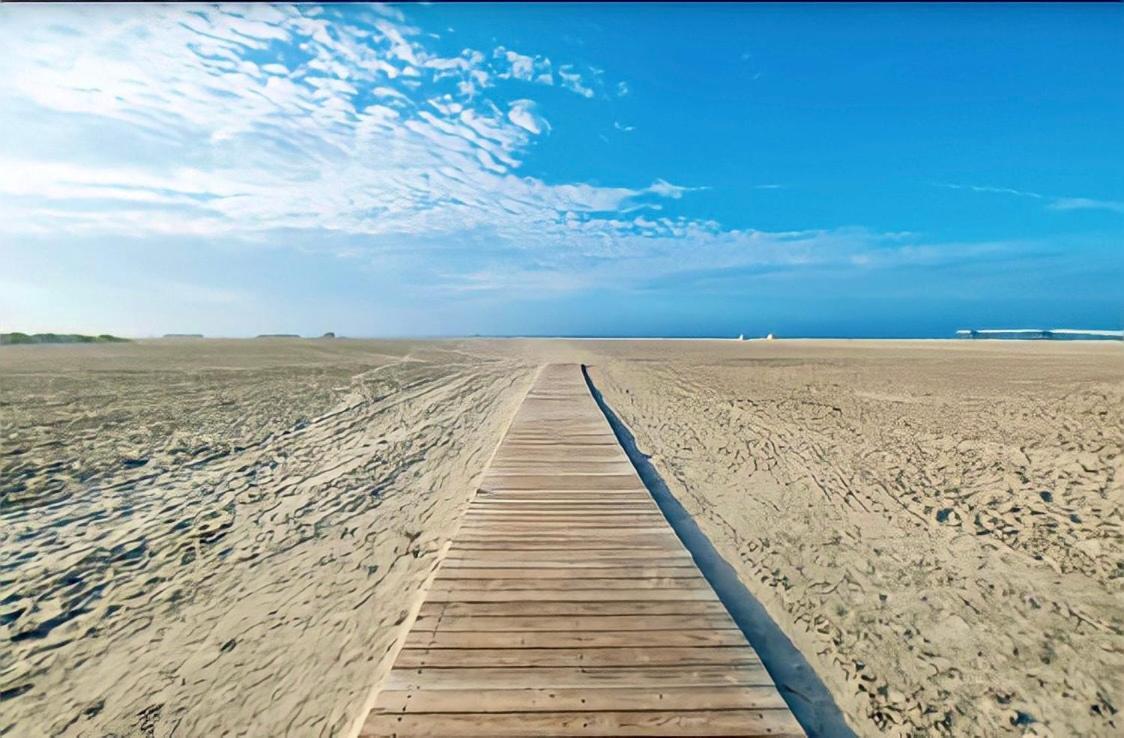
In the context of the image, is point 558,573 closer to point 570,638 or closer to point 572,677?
point 570,638

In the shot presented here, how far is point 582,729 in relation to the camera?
2.61 m

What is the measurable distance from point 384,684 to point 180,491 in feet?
24.6

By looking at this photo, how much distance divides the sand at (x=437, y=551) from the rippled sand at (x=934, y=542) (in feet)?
0.10

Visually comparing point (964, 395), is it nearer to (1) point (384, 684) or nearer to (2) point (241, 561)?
(1) point (384, 684)

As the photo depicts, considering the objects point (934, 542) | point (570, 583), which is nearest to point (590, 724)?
point (570, 583)

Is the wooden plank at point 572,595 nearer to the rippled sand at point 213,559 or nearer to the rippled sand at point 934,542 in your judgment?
the rippled sand at point 213,559

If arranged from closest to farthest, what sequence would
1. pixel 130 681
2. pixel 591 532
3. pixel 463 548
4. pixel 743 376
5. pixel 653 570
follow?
pixel 130 681
pixel 653 570
pixel 463 548
pixel 591 532
pixel 743 376

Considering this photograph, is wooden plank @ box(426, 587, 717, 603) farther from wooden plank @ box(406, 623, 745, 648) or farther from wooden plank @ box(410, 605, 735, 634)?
wooden plank @ box(406, 623, 745, 648)

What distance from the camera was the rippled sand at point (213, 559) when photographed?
11.7ft

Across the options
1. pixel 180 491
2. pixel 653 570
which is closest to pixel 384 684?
pixel 653 570

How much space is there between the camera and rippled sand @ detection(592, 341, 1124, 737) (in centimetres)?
356

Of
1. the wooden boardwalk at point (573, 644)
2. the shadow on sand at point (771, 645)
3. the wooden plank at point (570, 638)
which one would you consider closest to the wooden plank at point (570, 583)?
the wooden boardwalk at point (573, 644)

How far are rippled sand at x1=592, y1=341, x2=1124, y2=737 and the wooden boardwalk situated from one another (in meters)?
1.24

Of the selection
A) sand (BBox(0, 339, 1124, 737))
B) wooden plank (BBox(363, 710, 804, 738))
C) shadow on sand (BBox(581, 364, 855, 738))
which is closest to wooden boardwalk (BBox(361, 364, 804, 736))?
wooden plank (BBox(363, 710, 804, 738))
